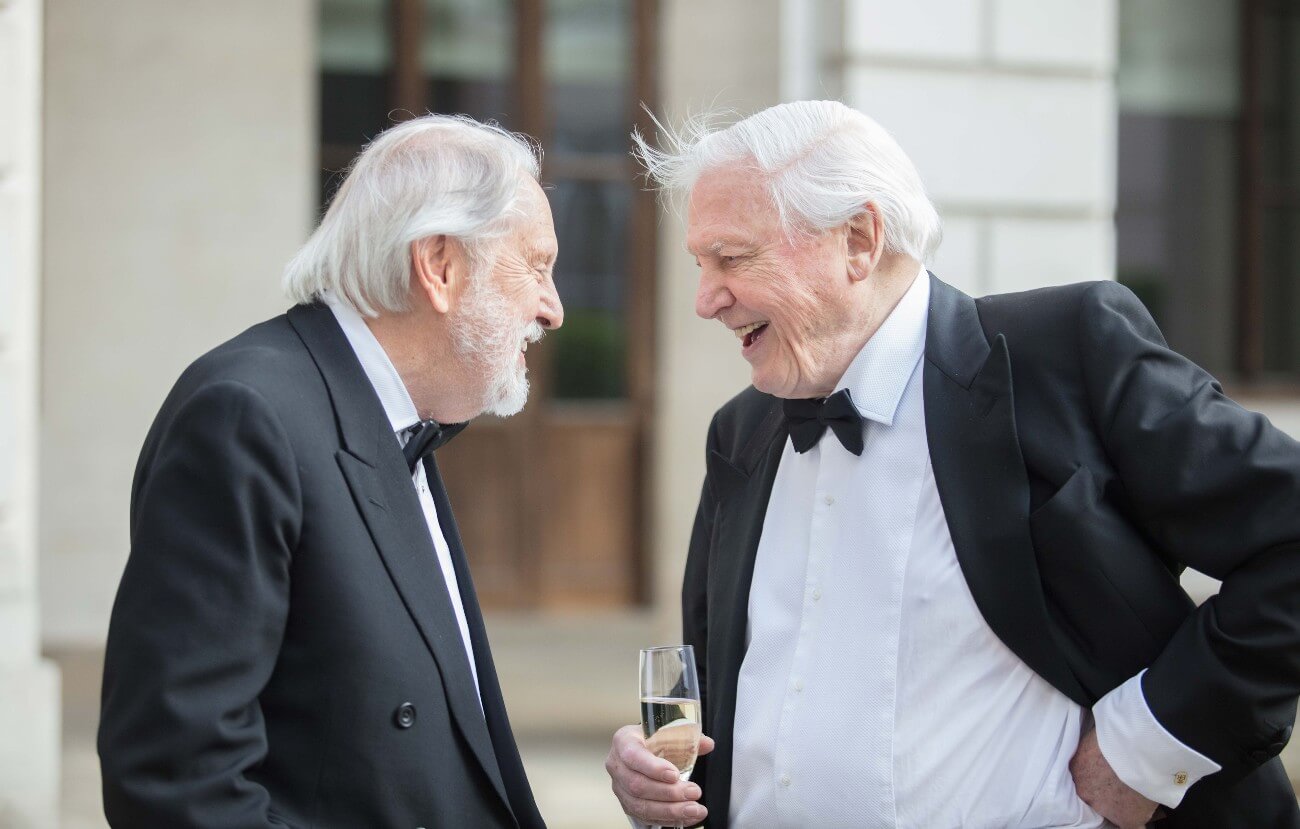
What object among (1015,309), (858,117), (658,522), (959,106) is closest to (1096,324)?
(1015,309)

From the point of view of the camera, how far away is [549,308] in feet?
8.89

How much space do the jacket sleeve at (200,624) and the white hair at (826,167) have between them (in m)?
1.03

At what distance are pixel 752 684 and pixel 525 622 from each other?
5.96 meters

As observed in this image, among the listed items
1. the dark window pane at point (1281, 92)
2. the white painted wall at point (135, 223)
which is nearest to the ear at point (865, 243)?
the white painted wall at point (135, 223)

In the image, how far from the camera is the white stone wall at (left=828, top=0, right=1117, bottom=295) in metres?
5.61

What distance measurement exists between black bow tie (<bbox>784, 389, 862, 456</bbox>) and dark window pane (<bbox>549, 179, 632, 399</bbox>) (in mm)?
5916

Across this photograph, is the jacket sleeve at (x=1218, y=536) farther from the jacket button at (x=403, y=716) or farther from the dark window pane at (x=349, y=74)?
the dark window pane at (x=349, y=74)

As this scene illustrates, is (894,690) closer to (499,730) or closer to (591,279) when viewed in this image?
(499,730)

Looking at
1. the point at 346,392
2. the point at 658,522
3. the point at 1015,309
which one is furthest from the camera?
the point at 658,522

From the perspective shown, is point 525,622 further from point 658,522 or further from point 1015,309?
point 1015,309

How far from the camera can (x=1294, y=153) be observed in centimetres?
841

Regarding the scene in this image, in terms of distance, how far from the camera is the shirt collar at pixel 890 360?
2537 mm

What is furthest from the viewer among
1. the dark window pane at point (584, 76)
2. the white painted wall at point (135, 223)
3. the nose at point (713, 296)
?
the dark window pane at point (584, 76)

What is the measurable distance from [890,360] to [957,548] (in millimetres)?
380
